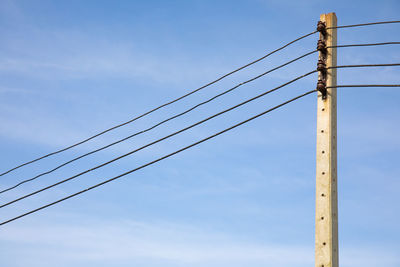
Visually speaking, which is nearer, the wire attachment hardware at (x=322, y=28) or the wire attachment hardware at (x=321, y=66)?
the wire attachment hardware at (x=321, y=66)

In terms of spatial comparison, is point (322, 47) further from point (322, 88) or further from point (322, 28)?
point (322, 88)

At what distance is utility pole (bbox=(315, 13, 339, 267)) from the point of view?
21.5ft

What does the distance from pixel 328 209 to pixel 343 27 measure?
3.32 metres

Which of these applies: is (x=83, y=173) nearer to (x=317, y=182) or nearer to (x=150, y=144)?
(x=150, y=144)

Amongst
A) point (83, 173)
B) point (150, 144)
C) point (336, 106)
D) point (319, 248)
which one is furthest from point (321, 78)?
point (83, 173)

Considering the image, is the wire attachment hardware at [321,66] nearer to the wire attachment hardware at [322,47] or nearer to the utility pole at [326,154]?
the utility pole at [326,154]

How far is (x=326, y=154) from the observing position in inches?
277

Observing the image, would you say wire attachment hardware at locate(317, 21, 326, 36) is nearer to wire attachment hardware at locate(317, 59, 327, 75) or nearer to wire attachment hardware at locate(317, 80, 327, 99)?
wire attachment hardware at locate(317, 59, 327, 75)

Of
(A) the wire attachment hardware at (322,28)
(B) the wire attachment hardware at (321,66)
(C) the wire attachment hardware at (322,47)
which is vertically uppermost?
(A) the wire attachment hardware at (322,28)

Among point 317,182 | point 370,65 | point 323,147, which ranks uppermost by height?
point 370,65

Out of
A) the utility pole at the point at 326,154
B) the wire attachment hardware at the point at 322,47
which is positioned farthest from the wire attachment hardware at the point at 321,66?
the wire attachment hardware at the point at 322,47

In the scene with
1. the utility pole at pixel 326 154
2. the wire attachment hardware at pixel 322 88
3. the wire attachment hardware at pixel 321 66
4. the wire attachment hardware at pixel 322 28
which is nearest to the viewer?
the utility pole at pixel 326 154

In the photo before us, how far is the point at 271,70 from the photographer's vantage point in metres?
9.34

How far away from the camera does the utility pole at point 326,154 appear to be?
6.57 meters
